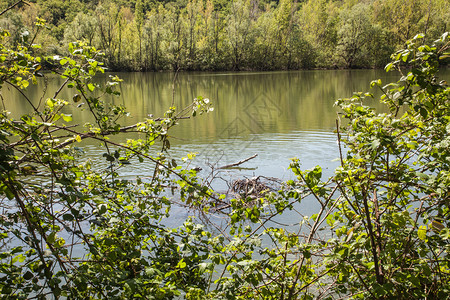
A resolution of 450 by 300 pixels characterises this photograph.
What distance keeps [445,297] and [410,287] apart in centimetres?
18

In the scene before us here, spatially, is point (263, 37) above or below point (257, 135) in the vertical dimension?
above

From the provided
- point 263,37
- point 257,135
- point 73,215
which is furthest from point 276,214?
point 263,37

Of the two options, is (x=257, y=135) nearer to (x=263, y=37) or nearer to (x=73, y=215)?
(x=73, y=215)

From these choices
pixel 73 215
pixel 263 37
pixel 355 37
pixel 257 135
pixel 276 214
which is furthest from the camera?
pixel 263 37

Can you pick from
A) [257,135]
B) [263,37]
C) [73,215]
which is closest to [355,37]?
[263,37]

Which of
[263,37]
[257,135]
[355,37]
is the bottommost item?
[257,135]

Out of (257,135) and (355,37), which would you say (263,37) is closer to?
(355,37)

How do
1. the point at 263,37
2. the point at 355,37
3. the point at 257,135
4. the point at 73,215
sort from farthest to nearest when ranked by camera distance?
the point at 263,37 < the point at 355,37 < the point at 257,135 < the point at 73,215

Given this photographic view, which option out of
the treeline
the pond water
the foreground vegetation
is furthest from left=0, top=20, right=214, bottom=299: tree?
the treeline

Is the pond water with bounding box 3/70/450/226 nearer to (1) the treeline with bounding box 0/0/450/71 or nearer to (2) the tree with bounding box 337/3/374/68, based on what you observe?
(1) the treeline with bounding box 0/0/450/71

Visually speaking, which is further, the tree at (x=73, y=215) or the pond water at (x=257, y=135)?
the pond water at (x=257, y=135)

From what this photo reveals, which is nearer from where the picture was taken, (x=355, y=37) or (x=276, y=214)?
(x=276, y=214)

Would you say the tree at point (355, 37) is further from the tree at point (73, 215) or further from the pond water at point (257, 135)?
the tree at point (73, 215)

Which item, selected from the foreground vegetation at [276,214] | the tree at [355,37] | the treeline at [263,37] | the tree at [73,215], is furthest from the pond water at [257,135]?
the tree at [355,37]
